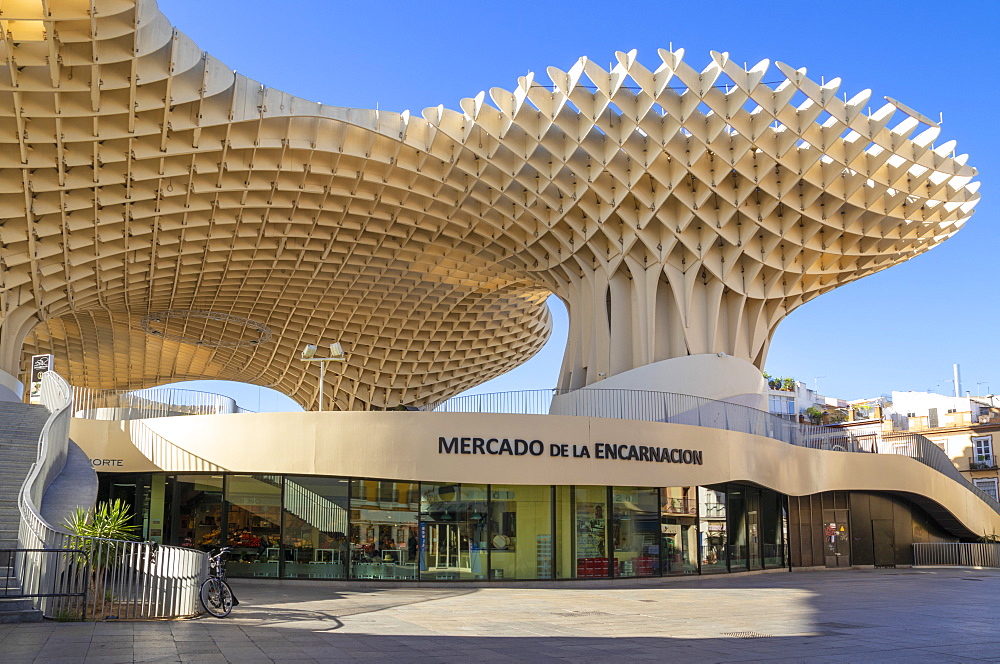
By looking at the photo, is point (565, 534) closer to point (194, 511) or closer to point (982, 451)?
point (194, 511)

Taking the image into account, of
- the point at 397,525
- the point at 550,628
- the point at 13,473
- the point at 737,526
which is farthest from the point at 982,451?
the point at 13,473

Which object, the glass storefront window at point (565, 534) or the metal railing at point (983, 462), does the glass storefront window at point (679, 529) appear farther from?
the metal railing at point (983, 462)

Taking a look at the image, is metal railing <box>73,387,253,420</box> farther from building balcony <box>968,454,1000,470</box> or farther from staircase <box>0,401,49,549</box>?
building balcony <box>968,454,1000,470</box>

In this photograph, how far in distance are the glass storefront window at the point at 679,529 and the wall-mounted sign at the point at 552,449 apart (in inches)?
47.0

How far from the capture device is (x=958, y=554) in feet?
117

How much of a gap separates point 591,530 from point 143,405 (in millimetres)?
14287

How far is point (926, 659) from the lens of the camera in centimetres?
1077

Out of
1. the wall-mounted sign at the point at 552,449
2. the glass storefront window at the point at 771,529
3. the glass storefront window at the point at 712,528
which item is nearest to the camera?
the wall-mounted sign at the point at 552,449

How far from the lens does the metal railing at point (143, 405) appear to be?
1056 inches

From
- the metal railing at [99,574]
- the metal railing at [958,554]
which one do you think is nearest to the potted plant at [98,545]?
the metal railing at [99,574]

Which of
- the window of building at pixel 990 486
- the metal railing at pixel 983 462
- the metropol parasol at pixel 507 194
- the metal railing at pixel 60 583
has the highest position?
the metropol parasol at pixel 507 194

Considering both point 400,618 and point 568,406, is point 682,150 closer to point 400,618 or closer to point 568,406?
point 568,406

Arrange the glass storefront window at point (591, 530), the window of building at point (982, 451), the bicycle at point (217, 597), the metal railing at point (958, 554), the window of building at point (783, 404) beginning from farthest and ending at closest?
the window of building at point (783, 404) → the window of building at point (982, 451) → the metal railing at point (958, 554) → the glass storefront window at point (591, 530) → the bicycle at point (217, 597)

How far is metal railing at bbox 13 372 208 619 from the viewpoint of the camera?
42.9 feet
